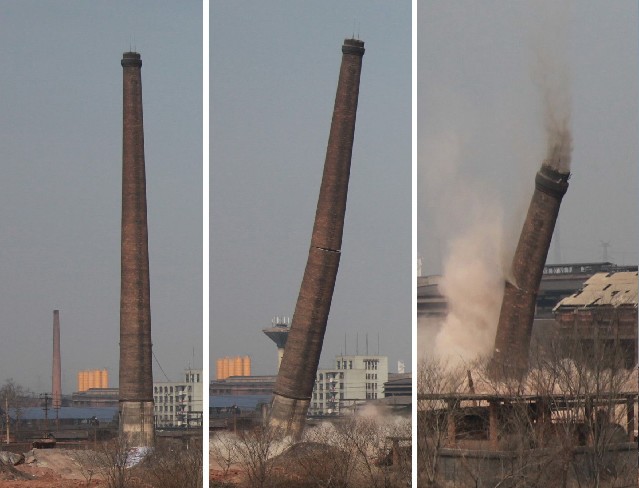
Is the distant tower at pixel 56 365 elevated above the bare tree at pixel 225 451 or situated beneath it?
elevated above

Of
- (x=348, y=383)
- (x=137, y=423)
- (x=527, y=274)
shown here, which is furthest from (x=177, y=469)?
(x=348, y=383)

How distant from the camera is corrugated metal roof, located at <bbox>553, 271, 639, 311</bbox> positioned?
27.5 ft

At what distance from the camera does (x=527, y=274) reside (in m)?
8.88

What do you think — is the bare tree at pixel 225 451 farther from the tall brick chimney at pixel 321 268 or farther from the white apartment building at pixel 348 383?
the white apartment building at pixel 348 383

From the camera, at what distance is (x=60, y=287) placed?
10328 millimetres

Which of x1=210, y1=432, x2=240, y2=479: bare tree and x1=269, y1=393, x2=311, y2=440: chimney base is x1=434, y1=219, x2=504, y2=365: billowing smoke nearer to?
x1=269, y1=393, x2=311, y2=440: chimney base

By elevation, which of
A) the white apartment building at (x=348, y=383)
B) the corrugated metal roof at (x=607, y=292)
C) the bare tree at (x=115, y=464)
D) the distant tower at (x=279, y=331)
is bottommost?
the bare tree at (x=115, y=464)

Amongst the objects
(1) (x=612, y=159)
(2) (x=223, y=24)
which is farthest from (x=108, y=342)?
(1) (x=612, y=159)

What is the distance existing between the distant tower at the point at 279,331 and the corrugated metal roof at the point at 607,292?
263cm

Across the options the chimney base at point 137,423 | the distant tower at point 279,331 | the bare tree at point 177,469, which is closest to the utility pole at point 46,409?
the chimney base at point 137,423

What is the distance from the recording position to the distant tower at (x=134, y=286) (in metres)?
9.70

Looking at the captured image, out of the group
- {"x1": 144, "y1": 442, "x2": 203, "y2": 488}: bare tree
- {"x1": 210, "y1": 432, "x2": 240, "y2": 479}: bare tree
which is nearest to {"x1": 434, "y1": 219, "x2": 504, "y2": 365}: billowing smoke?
{"x1": 210, "y1": 432, "x2": 240, "y2": 479}: bare tree

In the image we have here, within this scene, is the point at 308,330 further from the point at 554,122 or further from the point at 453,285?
the point at 554,122

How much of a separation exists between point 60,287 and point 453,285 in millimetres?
3227
